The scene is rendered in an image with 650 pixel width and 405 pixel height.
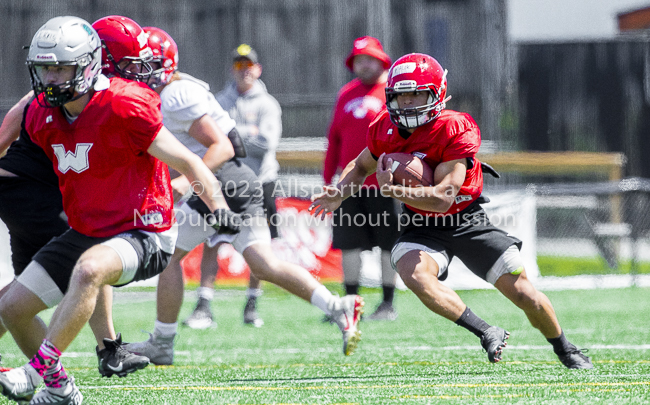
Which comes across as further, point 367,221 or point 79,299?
point 367,221

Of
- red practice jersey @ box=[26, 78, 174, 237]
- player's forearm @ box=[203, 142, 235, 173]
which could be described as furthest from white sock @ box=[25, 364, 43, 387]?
player's forearm @ box=[203, 142, 235, 173]

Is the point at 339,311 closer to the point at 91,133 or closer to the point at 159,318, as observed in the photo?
the point at 159,318

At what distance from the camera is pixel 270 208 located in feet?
24.7

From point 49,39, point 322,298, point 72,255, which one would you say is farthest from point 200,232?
point 49,39

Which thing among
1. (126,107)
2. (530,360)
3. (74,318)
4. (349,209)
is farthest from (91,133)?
(349,209)

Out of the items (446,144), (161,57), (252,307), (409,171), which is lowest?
(252,307)

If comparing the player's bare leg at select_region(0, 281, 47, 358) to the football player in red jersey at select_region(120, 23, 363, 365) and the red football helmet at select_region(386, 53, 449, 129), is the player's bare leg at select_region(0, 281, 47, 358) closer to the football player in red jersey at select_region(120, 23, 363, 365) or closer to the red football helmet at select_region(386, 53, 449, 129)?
the football player in red jersey at select_region(120, 23, 363, 365)

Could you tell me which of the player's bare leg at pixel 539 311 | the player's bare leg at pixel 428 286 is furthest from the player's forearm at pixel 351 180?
the player's bare leg at pixel 539 311

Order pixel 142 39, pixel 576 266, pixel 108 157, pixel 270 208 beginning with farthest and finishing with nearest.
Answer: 1. pixel 576 266
2. pixel 270 208
3. pixel 142 39
4. pixel 108 157

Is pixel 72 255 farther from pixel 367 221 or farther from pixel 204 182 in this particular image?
pixel 367 221

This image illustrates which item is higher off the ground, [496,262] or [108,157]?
[108,157]

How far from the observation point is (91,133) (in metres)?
3.81

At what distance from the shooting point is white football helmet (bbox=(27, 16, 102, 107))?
373 cm

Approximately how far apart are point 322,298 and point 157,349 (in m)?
1.01
